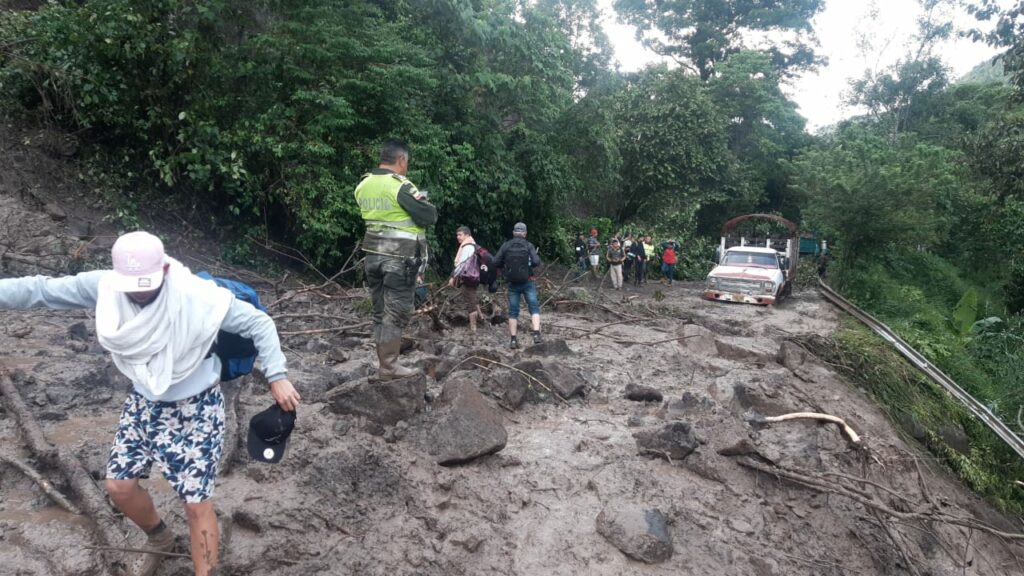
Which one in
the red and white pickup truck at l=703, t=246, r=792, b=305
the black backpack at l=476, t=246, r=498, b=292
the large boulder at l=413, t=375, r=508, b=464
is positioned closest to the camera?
the large boulder at l=413, t=375, r=508, b=464

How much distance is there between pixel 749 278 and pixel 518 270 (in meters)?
9.20

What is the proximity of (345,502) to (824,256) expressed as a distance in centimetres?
2372

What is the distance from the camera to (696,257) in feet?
83.4

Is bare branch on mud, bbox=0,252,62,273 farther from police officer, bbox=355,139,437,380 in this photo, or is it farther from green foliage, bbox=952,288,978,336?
green foliage, bbox=952,288,978,336

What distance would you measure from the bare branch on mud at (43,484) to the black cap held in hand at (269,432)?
1397mm

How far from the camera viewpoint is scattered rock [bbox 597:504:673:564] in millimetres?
3914

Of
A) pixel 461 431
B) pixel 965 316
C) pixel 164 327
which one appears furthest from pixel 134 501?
pixel 965 316

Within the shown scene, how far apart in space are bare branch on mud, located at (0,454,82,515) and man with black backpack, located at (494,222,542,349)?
525 centimetres

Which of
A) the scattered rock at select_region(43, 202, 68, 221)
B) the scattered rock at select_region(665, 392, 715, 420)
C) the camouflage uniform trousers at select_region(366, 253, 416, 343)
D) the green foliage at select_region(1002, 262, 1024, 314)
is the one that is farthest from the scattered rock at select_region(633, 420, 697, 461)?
the green foliage at select_region(1002, 262, 1024, 314)

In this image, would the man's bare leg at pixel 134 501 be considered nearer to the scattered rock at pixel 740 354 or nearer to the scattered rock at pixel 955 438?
the scattered rock at pixel 740 354

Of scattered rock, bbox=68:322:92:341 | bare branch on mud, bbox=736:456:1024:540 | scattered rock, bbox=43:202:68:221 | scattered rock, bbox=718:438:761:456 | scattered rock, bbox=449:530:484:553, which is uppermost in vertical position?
scattered rock, bbox=43:202:68:221

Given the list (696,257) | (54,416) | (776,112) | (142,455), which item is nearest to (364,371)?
(54,416)

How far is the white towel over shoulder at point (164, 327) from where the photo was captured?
2436mm

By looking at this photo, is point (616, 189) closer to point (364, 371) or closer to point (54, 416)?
point (364, 371)
